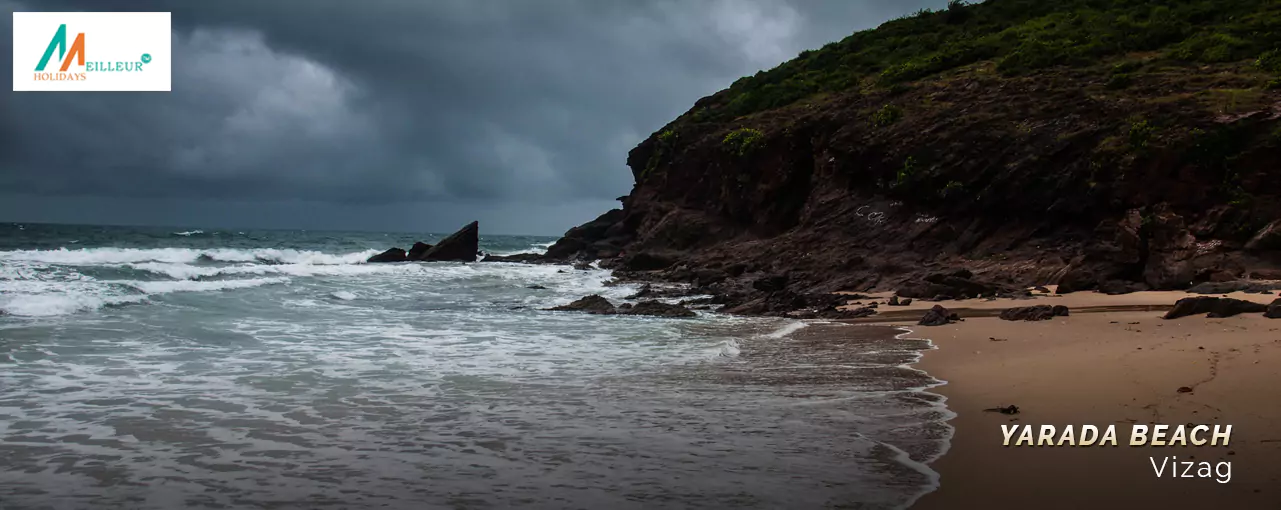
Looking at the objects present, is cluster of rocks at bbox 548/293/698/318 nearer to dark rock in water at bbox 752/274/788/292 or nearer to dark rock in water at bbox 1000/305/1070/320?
dark rock in water at bbox 752/274/788/292

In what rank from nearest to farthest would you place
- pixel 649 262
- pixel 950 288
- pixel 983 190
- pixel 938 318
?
pixel 938 318
pixel 950 288
pixel 983 190
pixel 649 262

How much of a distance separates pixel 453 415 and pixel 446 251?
40.0 meters

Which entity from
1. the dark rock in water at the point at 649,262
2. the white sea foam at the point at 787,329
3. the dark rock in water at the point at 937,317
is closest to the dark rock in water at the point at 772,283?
the white sea foam at the point at 787,329

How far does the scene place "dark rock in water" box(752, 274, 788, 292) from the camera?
861 inches

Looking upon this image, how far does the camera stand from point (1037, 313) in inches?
513

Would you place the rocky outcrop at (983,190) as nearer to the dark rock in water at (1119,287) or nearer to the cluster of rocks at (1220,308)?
the dark rock in water at (1119,287)

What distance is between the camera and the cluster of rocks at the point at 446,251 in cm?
4453

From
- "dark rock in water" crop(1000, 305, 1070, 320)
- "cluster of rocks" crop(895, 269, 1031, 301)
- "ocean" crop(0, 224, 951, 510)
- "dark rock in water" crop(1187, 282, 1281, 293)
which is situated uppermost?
"dark rock in water" crop(1187, 282, 1281, 293)

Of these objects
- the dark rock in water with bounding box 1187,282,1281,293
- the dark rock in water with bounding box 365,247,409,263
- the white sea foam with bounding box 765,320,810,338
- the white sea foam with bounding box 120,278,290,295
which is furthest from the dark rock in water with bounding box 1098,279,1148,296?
the dark rock in water with bounding box 365,247,409,263

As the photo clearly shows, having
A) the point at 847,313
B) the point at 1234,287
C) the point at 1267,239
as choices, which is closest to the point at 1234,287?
the point at 1234,287

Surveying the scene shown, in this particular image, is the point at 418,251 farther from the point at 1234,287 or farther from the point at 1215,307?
the point at 1215,307

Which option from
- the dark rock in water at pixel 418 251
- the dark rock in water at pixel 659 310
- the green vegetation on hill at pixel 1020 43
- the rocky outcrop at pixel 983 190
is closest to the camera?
the dark rock in water at pixel 659 310

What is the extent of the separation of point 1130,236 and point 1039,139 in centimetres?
603

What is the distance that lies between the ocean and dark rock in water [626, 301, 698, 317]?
2.51 metres
